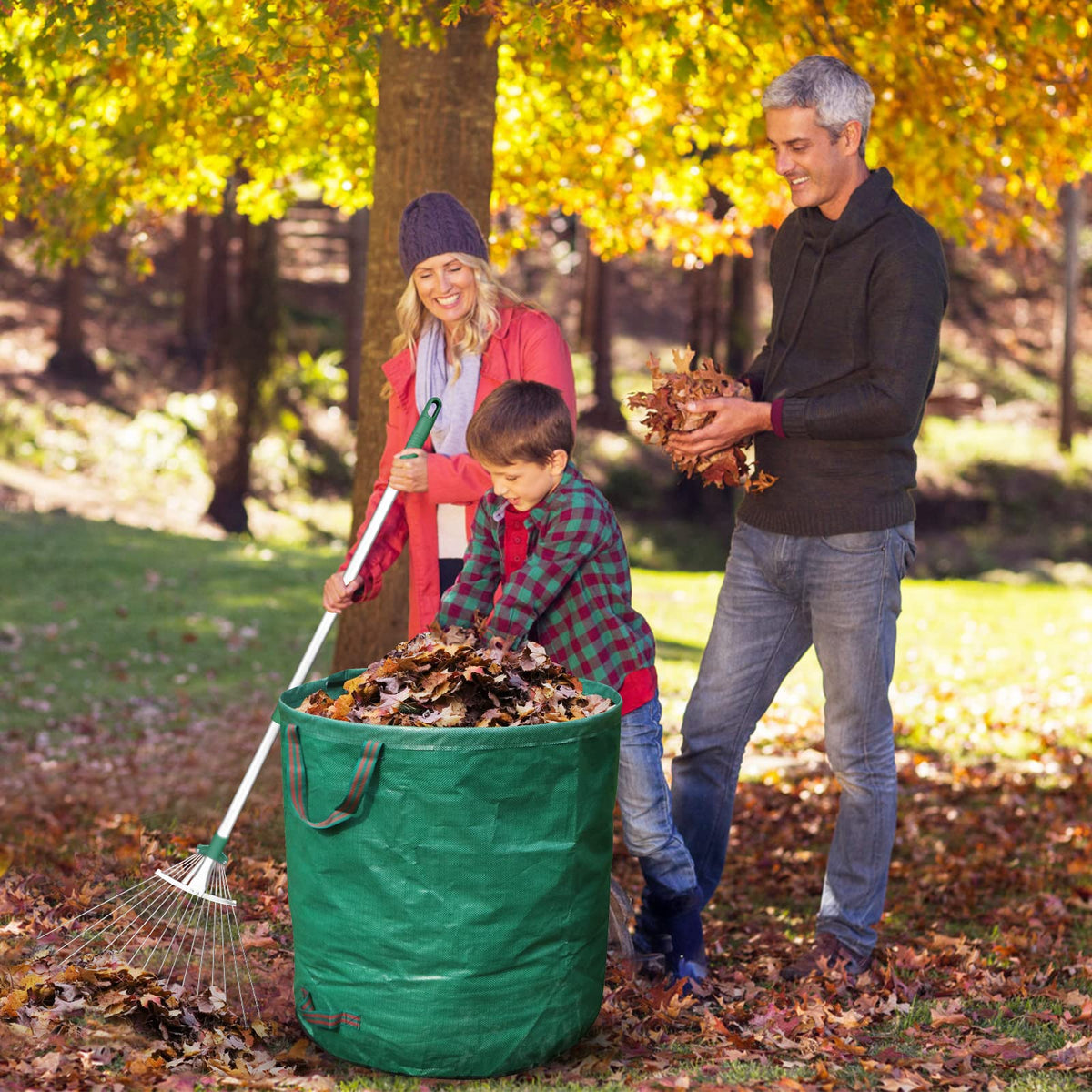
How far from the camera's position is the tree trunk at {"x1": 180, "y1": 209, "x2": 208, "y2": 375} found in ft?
78.3

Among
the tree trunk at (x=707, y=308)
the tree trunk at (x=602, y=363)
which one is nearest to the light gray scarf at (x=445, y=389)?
the tree trunk at (x=707, y=308)

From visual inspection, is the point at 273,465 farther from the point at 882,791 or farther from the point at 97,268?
the point at 882,791

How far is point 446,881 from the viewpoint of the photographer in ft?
10.5

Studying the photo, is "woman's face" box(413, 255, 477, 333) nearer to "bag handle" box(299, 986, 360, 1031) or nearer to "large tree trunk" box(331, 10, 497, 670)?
"large tree trunk" box(331, 10, 497, 670)

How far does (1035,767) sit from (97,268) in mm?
22447

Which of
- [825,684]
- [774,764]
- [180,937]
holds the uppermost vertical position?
[825,684]

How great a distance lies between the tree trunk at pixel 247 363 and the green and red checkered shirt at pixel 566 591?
1237 centimetres

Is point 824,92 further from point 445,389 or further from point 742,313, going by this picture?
point 742,313

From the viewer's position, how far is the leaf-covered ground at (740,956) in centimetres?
342

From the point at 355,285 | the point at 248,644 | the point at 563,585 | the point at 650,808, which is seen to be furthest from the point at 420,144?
the point at 355,285

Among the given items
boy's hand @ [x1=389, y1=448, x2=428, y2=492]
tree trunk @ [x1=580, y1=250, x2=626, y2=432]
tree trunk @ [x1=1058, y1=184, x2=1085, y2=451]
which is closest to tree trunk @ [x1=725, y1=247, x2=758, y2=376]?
tree trunk @ [x1=580, y1=250, x2=626, y2=432]

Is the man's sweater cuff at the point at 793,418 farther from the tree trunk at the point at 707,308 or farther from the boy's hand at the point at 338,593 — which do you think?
the tree trunk at the point at 707,308

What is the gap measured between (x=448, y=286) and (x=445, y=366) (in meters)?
0.25

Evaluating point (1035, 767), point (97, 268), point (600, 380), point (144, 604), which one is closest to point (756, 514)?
point (1035, 767)
